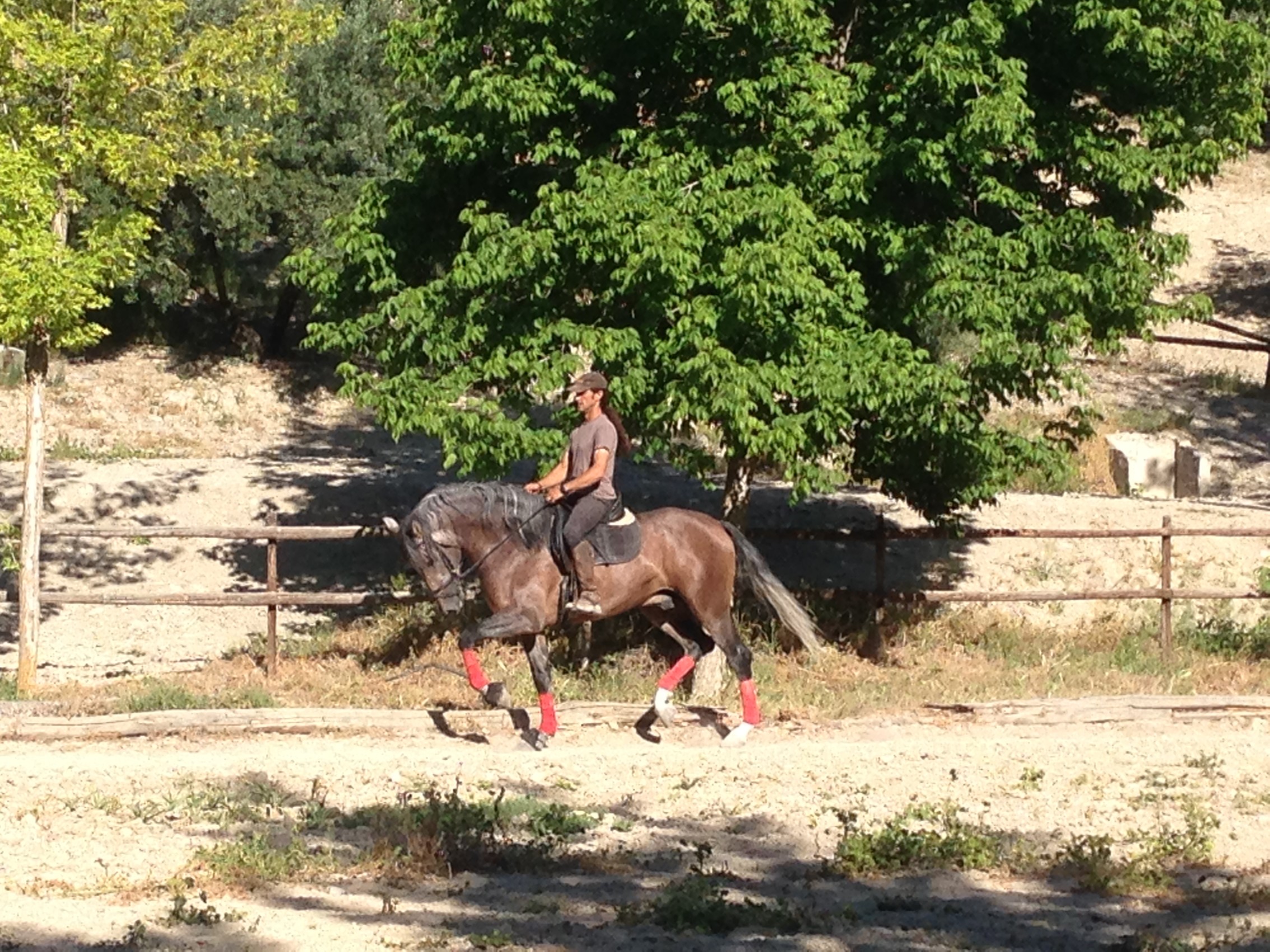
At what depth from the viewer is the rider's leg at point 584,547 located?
40.2 ft

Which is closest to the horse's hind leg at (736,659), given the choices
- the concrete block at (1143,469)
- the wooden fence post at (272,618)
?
the wooden fence post at (272,618)

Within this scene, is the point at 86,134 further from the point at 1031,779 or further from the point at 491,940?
the point at 1031,779

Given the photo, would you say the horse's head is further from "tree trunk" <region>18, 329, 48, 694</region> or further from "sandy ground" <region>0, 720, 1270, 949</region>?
"tree trunk" <region>18, 329, 48, 694</region>

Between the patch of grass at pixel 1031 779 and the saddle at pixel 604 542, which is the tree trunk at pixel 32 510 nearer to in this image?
the saddle at pixel 604 542

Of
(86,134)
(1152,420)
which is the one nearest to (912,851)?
(86,134)

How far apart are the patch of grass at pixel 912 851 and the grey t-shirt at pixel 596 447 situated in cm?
360

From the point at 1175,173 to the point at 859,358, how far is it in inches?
119

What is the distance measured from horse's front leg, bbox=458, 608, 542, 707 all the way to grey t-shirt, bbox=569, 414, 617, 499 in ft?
3.34

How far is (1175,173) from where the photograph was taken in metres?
13.8

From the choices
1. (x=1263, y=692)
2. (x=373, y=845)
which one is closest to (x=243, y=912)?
(x=373, y=845)

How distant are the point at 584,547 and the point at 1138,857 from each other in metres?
4.68

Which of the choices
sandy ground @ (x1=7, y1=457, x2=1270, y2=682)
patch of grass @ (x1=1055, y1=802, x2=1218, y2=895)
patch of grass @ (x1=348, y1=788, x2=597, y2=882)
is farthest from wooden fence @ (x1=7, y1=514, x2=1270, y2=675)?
patch of grass @ (x1=1055, y1=802, x2=1218, y2=895)

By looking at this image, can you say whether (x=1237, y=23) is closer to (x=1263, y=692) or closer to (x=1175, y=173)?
(x=1175, y=173)

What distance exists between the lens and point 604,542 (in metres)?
12.4
